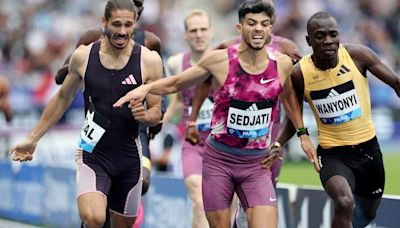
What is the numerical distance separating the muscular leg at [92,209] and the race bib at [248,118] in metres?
1.24

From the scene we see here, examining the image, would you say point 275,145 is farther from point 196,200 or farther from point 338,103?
point 196,200

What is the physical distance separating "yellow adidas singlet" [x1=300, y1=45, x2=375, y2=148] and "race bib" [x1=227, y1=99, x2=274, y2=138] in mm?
731

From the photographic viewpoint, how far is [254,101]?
893cm

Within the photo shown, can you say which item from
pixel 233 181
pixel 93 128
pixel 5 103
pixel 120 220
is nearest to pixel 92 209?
pixel 120 220

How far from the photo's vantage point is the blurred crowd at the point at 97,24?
2405cm

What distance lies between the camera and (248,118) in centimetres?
898

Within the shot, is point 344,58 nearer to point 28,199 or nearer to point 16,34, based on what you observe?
point 28,199

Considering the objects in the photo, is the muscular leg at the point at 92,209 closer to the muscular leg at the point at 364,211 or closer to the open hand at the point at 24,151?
the open hand at the point at 24,151

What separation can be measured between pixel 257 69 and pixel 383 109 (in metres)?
15.6

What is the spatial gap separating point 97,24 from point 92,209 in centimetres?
1453

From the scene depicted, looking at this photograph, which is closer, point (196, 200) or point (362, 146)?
point (362, 146)

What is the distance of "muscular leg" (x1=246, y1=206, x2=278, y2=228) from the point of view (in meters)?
8.88

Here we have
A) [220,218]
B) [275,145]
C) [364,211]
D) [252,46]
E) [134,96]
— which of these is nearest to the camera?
[134,96]

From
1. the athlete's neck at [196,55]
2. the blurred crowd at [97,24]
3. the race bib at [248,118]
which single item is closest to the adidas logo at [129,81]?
the race bib at [248,118]
